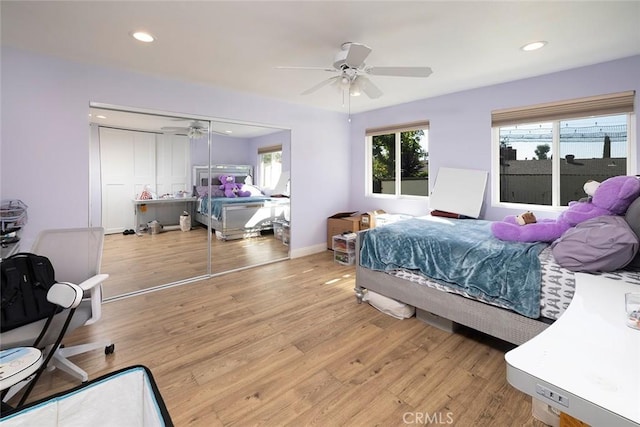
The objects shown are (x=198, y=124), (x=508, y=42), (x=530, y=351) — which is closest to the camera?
(x=530, y=351)

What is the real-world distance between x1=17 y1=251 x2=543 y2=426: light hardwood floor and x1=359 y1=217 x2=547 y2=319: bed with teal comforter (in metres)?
0.48

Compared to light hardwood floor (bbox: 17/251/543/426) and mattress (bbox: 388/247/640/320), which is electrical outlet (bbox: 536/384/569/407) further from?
mattress (bbox: 388/247/640/320)

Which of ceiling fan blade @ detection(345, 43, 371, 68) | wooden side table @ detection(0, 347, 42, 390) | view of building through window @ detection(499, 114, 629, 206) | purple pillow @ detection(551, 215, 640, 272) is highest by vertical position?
ceiling fan blade @ detection(345, 43, 371, 68)

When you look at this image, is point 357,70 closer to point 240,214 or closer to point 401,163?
point 401,163

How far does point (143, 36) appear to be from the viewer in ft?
7.97

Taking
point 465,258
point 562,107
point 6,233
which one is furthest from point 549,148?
point 6,233

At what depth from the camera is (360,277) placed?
124 inches

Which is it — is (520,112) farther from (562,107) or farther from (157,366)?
(157,366)

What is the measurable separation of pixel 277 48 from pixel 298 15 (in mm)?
573

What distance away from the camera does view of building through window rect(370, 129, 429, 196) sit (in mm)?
4593

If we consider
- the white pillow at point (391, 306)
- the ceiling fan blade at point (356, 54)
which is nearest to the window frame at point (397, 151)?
the white pillow at point (391, 306)

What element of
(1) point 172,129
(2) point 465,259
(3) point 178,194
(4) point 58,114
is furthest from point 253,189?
(2) point 465,259

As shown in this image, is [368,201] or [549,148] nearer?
[549,148]

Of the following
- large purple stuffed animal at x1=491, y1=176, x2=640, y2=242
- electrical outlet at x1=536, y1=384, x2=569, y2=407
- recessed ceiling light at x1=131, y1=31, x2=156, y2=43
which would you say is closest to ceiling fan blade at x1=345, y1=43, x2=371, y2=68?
recessed ceiling light at x1=131, y1=31, x2=156, y2=43
